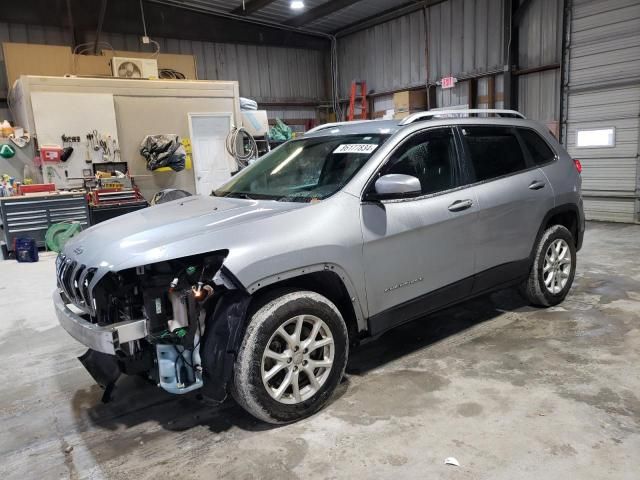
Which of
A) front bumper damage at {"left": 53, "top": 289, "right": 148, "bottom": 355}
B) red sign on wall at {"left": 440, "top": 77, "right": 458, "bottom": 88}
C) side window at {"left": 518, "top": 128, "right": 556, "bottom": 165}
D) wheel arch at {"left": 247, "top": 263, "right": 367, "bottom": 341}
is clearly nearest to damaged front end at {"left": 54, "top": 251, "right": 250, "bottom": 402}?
front bumper damage at {"left": 53, "top": 289, "right": 148, "bottom": 355}

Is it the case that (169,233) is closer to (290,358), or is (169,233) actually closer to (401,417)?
(290,358)

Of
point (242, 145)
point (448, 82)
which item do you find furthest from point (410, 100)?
point (242, 145)

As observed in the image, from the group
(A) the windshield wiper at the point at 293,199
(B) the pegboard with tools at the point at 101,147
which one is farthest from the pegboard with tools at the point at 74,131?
(A) the windshield wiper at the point at 293,199

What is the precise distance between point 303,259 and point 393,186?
0.65 metres

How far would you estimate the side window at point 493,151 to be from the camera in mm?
3469

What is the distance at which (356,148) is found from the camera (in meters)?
3.15

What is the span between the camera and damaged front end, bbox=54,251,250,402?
2.33 m

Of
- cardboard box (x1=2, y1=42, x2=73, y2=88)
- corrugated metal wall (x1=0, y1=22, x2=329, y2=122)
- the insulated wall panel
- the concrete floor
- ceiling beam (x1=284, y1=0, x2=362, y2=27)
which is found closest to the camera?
the concrete floor

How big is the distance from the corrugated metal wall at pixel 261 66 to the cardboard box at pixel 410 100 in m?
3.51

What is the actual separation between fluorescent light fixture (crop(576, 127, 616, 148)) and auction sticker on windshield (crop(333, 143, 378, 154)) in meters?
7.79

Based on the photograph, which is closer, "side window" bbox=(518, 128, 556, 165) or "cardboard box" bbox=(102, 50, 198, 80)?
"side window" bbox=(518, 128, 556, 165)

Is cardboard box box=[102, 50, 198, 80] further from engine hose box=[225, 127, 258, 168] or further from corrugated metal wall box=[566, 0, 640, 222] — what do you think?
corrugated metal wall box=[566, 0, 640, 222]

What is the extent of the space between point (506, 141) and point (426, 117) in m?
0.80

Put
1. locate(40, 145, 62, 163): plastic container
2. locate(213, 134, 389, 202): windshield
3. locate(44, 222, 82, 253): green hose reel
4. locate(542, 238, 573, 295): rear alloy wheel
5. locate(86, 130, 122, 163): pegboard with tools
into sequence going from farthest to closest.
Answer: locate(86, 130, 122, 163): pegboard with tools
locate(40, 145, 62, 163): plastic container
locate(44, 222, 82, 253): green hose reel
locate(542, 238, 573, 295): rear alloy wheel
locate(213, 134, 389, 202): windshield
